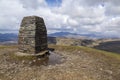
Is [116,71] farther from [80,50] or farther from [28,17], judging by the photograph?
[28,17]

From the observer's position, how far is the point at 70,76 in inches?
951

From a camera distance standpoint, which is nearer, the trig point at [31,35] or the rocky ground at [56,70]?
the rocky ground at [56,70]

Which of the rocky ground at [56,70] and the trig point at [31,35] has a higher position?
the trig point at [31,35]

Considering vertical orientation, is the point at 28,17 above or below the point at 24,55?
above

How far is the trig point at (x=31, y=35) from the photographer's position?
34.7m

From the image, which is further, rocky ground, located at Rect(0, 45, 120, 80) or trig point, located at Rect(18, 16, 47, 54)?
trig point, located at Rect(18, 16, 47, 54)

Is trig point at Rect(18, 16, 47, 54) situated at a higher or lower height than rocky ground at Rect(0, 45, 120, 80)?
higher

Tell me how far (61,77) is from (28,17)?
53.7 feet

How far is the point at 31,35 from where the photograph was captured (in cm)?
3475

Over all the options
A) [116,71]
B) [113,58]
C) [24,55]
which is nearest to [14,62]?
[24,55]

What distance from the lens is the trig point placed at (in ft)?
114

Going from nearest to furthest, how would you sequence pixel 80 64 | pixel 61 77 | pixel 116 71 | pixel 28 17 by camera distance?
pixel 61 77 < pixel 116 71 < pixel 80 64 < pixel 28 17

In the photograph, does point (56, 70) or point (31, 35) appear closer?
point (56, 70)

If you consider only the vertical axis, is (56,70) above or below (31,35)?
below
